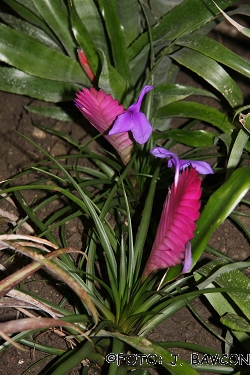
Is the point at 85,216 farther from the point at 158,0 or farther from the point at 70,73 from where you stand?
the point at 158,0

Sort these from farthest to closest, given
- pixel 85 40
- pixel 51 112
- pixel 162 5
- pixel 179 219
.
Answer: pixel 51 112
pixel 162 5
pixel 85 40
pixel 179 219

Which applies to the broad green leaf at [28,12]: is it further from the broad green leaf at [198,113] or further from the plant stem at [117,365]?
→ the plant stem at [117,365]

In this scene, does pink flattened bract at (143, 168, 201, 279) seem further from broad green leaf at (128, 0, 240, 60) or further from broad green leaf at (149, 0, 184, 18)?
broad green leaf at (149, 0, 184, 18)

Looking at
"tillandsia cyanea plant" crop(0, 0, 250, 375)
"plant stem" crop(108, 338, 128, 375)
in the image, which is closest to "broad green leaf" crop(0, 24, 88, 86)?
"tillandsia cyanea plant" crop(0, 0, 250, 375)

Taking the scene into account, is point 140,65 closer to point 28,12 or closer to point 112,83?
point 112,83

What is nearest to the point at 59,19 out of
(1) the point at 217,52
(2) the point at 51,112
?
(2) the point at 51,112

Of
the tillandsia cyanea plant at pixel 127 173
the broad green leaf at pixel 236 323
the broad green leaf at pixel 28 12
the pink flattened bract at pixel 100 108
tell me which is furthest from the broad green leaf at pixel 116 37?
the broad green leaf at pixel 236 323
